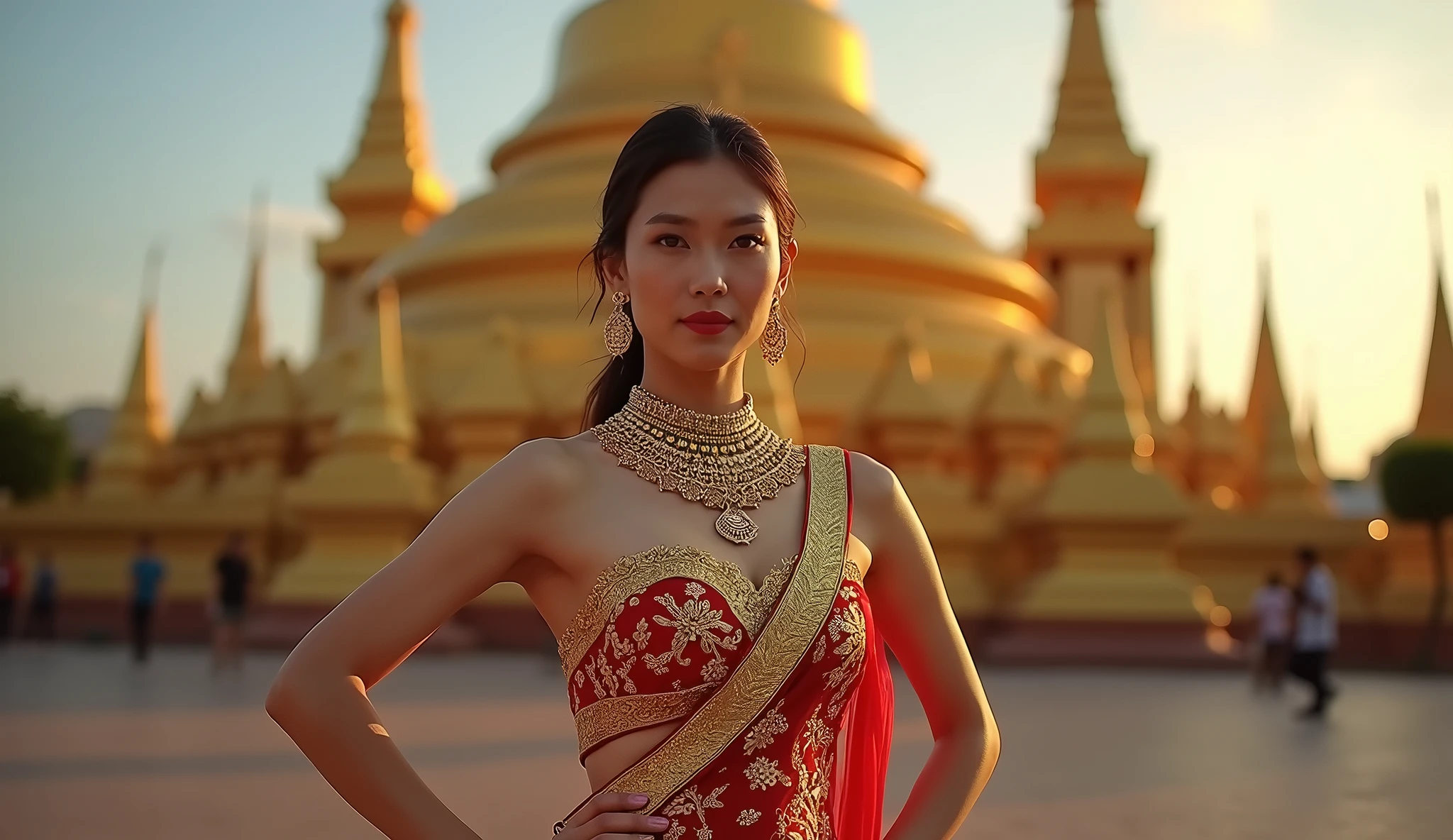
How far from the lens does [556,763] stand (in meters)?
7.92

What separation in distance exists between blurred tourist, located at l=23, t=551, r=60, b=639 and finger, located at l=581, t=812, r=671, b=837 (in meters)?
20.3

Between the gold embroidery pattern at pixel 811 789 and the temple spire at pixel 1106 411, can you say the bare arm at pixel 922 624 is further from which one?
the temple spire at pixel 1106 411

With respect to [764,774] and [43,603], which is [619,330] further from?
[43,603]

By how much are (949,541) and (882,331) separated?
4289 mm

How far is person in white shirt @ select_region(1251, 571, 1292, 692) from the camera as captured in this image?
557 inches

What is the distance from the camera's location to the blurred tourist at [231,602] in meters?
14.0

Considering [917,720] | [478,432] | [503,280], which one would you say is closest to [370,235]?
[503,280]

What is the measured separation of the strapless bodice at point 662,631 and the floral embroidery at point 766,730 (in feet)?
0.28

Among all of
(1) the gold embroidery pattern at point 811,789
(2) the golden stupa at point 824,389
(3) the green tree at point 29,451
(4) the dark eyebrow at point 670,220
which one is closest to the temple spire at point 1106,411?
(2) the golden stupa at point 824,389

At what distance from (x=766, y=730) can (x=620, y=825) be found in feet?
0.81

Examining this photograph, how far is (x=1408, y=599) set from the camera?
756 inches

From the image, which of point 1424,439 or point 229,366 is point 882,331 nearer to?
point 1424,439

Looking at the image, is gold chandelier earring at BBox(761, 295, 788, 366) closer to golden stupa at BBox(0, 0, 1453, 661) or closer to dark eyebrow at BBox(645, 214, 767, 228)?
dark eyebrow at BBox(645, 214, 767, 228)

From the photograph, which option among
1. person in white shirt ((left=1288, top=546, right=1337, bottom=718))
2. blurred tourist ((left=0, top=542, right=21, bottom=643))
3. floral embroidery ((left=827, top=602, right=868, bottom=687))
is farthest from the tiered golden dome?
floral embroidery ((left=827, top=602, right=868, bottom=687))
